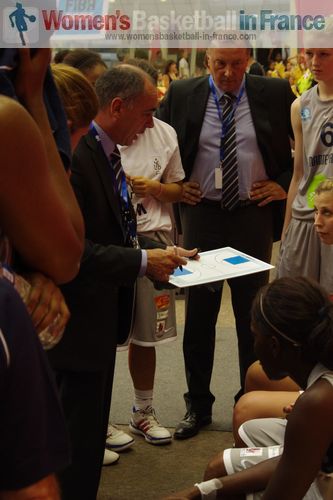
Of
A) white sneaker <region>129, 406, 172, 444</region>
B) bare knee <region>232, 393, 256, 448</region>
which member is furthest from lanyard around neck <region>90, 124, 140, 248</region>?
white sneaker <region>129, 406, 172, 444</region>

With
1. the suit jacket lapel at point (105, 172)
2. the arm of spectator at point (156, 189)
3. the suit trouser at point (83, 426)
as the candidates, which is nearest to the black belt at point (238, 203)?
the arm of spectator at point (156, 189)

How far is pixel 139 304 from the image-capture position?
150 inches

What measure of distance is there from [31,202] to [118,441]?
8.75 ft

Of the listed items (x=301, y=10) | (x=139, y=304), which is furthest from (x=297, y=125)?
(x=139, y=304)

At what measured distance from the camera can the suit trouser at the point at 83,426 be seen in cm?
288

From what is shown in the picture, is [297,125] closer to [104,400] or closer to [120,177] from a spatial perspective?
[120,177]

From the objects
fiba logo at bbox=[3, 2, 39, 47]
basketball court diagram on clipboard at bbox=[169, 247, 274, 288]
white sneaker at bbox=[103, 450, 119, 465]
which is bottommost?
white sneaker at bbox=[103, 450, 119, 465]

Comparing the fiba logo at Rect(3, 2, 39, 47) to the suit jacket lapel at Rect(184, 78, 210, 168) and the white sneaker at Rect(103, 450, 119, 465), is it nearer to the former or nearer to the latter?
the suit jacket lapel at Rect(184, 78, 210, 168)

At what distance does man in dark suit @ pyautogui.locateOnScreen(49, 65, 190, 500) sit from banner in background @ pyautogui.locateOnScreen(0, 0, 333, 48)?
1.19 meters

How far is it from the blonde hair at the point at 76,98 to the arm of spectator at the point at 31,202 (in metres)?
0.82

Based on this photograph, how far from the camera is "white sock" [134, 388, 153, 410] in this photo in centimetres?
408

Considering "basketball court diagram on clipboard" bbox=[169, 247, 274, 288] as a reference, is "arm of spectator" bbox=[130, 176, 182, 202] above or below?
above

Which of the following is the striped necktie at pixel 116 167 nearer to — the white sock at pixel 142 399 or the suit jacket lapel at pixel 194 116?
the suit jacket lapel at pixel 194 116

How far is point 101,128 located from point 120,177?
0.66 ft
